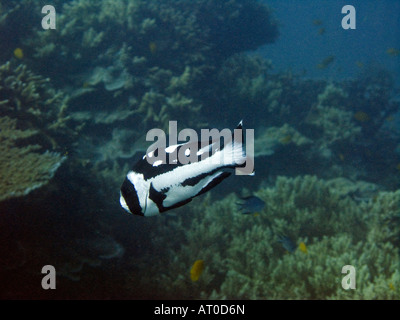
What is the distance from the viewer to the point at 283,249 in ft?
14.6

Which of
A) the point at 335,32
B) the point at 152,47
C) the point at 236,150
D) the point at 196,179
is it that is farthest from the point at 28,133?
the point at 335,32

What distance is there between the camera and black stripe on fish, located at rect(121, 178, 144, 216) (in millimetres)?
1335

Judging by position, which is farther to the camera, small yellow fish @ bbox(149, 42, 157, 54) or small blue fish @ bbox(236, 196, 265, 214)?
small yellow fish @ bbox(149, 42, 157, 54)

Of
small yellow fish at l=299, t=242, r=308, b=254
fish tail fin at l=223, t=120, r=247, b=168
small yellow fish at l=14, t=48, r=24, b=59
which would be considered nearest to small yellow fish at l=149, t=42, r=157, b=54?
small yellow fish at l=14, t=48, r=24, b=59

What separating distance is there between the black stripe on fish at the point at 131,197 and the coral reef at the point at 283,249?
2.74 m

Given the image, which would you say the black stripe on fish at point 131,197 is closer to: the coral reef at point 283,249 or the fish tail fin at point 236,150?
the fish tail fin at point 236,150

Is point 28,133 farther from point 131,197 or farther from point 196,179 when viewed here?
point 196,179

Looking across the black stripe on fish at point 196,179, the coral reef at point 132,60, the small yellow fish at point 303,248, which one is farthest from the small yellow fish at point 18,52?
the small yellow fish at point 303,248

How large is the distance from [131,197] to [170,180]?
8.9 inches

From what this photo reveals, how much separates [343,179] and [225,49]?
592 cm

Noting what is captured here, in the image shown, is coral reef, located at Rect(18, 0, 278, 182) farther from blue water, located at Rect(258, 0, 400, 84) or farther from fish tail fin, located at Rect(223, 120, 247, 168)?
blue water, located at Rect(258, 0, 400, 84)

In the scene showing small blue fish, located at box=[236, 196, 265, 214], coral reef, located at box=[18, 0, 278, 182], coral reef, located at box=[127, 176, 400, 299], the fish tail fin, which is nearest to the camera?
the fish tail fin

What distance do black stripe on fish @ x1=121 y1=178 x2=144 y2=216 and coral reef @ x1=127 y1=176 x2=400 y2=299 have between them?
2.74 meters

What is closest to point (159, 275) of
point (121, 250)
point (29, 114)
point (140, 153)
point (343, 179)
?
point (121, 250)
